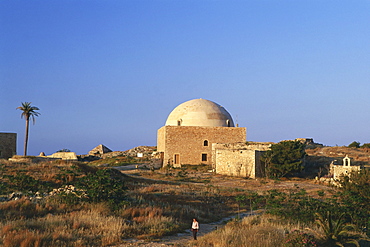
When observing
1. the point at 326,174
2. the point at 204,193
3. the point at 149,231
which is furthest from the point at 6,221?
the point at 326,174

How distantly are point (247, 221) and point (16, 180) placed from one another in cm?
927

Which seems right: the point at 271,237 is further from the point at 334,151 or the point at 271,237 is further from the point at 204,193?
the point at 334,151

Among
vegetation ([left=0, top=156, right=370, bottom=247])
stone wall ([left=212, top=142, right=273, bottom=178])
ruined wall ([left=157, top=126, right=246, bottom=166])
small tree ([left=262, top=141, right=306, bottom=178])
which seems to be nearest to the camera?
vegetation ([left=0, top=156, right=370, bottom=247])

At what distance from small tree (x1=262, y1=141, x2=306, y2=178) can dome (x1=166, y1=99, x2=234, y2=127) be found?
987 centimetres

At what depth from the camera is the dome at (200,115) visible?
36.6 meters

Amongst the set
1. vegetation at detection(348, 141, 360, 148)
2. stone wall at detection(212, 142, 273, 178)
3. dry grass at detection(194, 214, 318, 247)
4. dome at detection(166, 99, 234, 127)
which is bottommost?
dry grass at detection(194, 214, 318, 247)

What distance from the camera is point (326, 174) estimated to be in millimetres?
27953

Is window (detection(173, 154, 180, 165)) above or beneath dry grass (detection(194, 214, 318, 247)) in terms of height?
above

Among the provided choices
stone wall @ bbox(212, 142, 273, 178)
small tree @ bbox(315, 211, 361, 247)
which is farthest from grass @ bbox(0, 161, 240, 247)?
stone wall @ bbox(212, 142, 273, 178)

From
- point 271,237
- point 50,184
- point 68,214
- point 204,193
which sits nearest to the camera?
point 271,237

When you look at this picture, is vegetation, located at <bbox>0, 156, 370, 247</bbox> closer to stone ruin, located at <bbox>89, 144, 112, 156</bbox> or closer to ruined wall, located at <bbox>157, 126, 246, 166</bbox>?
ruined wall, located at <bbox>157, 126, 246, 166</bbox>

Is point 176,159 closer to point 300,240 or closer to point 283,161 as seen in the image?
point 283,161

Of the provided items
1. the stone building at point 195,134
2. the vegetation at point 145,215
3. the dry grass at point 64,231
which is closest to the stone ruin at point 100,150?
the stone building at point 195,134

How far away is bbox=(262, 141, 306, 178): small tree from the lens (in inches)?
1070
